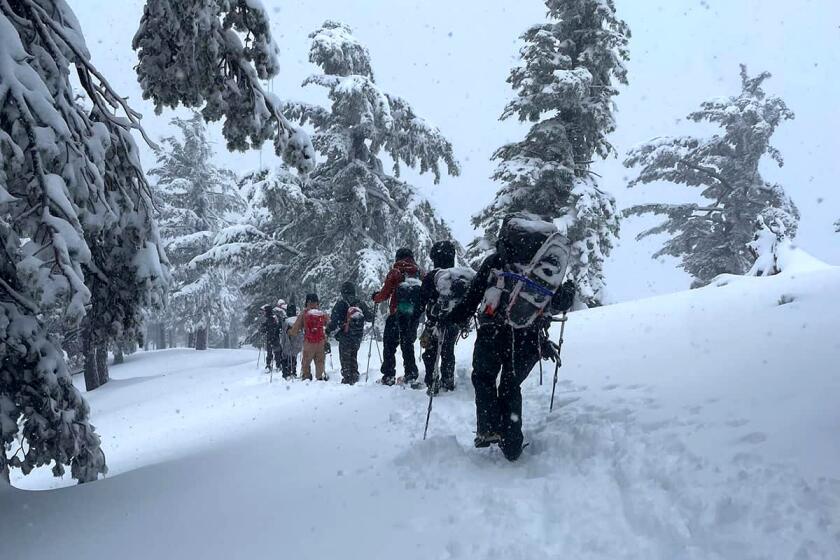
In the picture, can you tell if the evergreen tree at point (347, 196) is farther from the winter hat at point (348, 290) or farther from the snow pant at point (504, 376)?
the snow pant at point (504, 376)

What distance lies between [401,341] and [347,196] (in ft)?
39.6

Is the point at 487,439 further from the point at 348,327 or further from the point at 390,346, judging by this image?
the point at 348,327

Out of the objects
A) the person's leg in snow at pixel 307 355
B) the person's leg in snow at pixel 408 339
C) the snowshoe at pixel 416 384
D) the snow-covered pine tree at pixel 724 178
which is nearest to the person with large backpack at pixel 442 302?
the snowshoe at pixel 416 384

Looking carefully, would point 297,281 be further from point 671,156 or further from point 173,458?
point 671,156

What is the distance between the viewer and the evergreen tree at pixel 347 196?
1892 cm

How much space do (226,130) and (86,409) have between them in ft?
10.7

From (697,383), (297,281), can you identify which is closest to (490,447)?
(697,383)

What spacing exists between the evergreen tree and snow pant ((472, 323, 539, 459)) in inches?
522

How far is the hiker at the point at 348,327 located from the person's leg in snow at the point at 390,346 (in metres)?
2.00

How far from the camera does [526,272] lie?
15.9 feet

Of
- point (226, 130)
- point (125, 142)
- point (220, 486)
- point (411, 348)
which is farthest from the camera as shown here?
point (411, 348)

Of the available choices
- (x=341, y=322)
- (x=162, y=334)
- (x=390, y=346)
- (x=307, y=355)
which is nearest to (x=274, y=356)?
(x=307, y=355)

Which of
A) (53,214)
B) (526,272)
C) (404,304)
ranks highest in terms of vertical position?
(53,214)

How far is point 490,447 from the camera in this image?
530 centimetres
